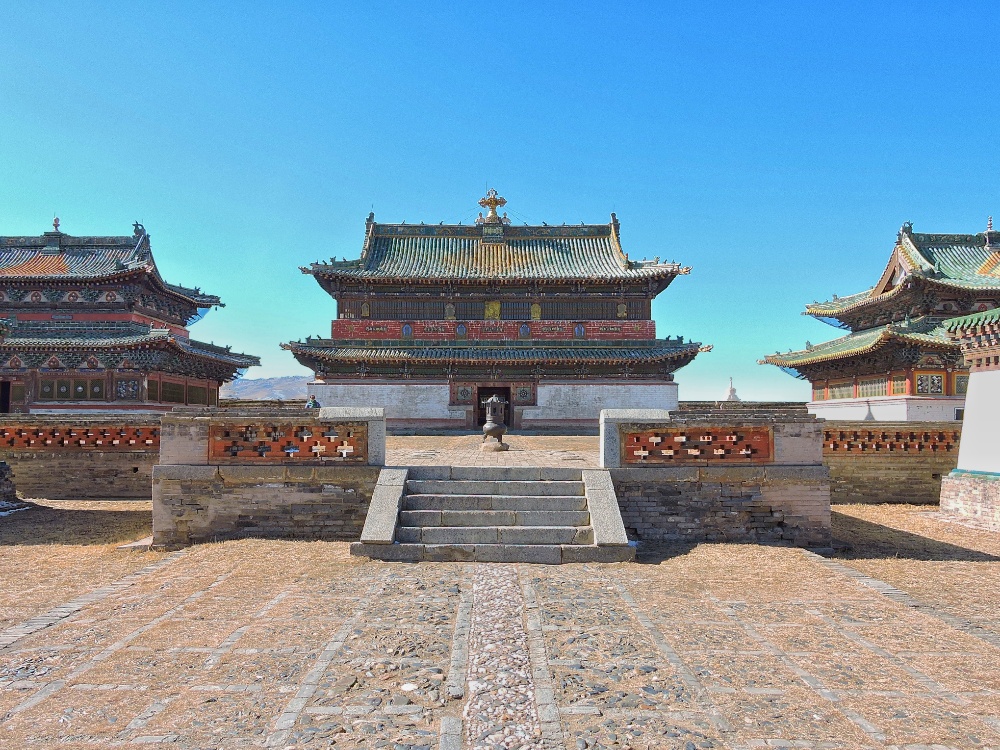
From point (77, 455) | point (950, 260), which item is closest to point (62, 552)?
point (77, 455)

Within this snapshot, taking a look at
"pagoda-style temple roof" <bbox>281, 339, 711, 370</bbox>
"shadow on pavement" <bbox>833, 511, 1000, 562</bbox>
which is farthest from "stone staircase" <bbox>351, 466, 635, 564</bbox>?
"pagoda-style temple roof" <bbox>281, 339, 711, 370</bbox>

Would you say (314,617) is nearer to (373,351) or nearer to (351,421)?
(351,421)

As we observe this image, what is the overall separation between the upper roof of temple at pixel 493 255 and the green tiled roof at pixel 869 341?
878cm

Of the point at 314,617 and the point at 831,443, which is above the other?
the point at 831,443

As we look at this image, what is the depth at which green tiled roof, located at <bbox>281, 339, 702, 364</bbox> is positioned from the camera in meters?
27.9

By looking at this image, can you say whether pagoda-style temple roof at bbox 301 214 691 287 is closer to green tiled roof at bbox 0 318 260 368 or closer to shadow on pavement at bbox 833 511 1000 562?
green tiled roof at bbox 0 318 260 368

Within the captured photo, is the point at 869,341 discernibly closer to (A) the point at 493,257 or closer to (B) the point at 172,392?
(A) the point at 493,257

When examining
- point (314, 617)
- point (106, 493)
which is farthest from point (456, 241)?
point (314, 617)

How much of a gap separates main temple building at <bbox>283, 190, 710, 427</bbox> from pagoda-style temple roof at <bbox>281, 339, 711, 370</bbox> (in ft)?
0.19

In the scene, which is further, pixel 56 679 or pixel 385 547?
pixel 385 547

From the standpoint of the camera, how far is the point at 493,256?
32062mm

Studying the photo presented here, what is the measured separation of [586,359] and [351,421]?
19.3 meters

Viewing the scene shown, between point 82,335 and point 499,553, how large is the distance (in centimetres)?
2682

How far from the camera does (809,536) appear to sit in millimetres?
9945
